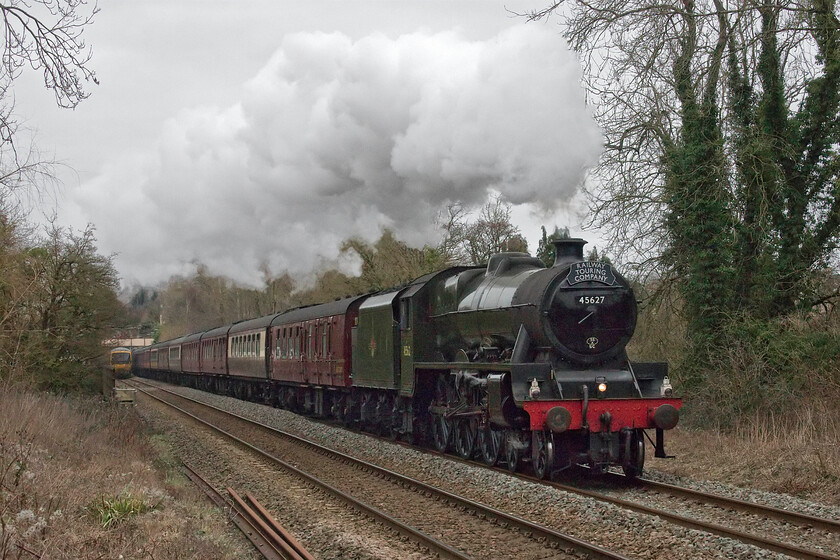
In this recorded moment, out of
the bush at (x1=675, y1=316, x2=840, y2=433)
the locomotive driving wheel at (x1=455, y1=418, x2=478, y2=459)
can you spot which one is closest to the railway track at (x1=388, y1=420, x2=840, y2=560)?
the locomotive driving wheel at (x1=455, y1=418, x2=478, y2=459)

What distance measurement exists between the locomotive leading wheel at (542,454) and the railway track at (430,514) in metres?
1.49

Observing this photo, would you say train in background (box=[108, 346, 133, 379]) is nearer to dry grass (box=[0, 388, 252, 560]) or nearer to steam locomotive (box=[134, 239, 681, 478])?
steam locomotive (box=[134, 239, 681, 478])

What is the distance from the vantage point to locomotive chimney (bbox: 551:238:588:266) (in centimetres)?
1110

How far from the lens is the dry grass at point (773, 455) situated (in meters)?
9.50

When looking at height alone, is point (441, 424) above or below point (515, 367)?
below

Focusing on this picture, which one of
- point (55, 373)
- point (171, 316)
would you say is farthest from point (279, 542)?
point (171, 316)

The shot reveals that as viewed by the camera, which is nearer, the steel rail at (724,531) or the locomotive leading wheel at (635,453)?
the steel rail at (724,531)

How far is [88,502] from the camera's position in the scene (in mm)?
7867

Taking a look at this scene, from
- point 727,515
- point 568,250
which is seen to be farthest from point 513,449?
point 727,515

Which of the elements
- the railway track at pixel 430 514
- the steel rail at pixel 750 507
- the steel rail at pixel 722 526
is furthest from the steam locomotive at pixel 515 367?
the railway track at pixel 430 514

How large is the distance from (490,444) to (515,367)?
89.5 inches

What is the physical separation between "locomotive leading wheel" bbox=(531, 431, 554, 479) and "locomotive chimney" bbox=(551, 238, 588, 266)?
96.4 inches

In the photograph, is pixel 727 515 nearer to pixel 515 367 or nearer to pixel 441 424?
pixel 515 367

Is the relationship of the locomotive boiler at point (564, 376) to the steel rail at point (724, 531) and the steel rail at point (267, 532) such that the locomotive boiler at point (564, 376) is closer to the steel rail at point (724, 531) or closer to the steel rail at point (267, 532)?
the steel rail at point (724, 531)
